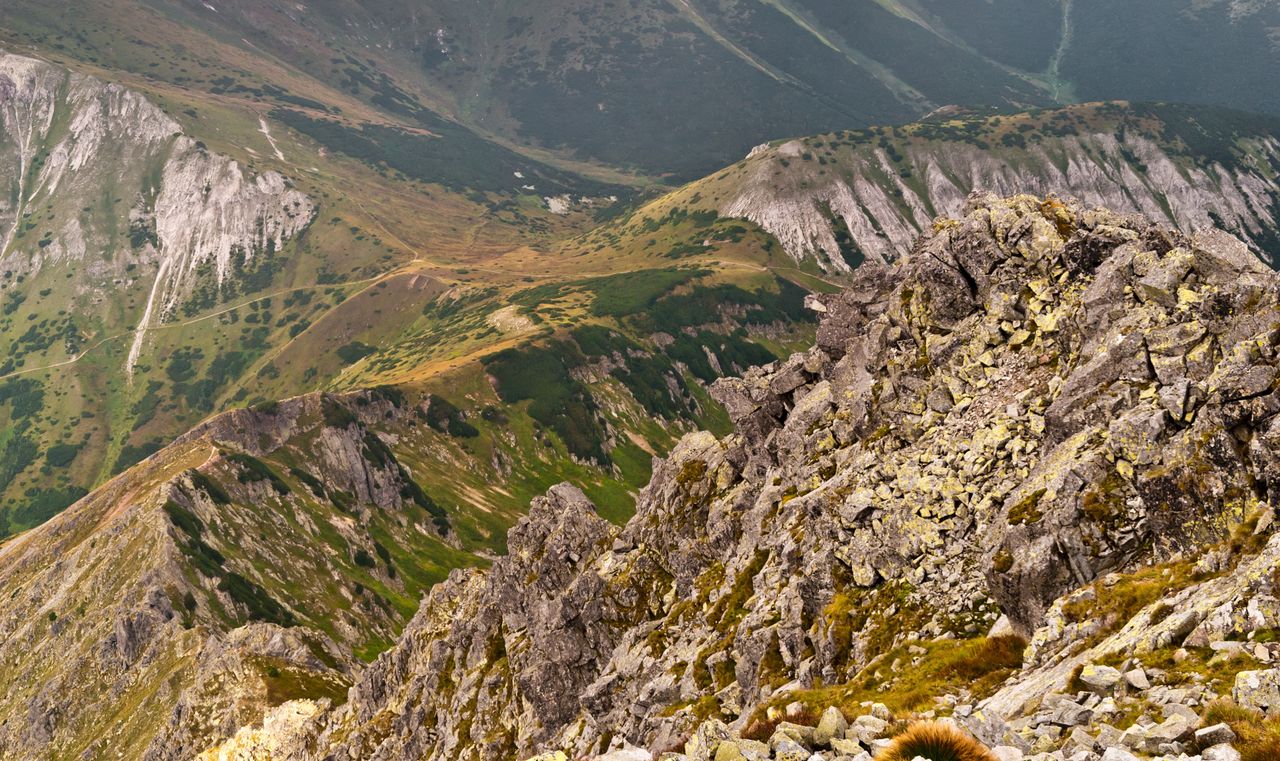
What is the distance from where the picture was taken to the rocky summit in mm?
22500

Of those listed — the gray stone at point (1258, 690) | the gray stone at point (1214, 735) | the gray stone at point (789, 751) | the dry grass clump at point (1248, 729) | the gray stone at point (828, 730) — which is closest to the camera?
the dry grass clump at point (1248, 729)

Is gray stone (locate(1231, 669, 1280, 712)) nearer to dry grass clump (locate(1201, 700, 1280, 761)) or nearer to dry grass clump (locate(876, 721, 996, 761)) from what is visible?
dry grass clump (locate(1201, 700, 1280, 761))

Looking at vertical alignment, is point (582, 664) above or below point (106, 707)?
above

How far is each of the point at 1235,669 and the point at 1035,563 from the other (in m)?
12.8

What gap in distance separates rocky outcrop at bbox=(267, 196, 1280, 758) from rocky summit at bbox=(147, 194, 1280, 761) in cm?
16

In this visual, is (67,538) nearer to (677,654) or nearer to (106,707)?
(106,707)

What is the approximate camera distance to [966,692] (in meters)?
28.7

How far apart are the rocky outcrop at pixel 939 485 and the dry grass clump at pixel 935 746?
632 centimetres

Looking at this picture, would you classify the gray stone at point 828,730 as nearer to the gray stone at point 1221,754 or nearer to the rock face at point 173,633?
the gray stone at point 1221,754

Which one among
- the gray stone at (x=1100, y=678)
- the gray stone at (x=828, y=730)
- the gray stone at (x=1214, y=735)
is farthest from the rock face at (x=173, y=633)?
the gray stone at (x=1214, y=735)

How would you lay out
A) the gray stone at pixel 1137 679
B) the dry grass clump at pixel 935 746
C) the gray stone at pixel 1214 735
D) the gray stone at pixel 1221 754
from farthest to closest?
the gray stone at pixel 1137 679 → the dry grass clump at pixel 935 746 → the gray stone at pixel 1214 735 → the gray stone at pixel 1221 754

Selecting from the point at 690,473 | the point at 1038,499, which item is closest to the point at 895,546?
the point at 1038,499

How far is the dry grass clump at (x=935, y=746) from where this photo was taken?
17688mm

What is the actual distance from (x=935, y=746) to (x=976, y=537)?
71.4 feet
